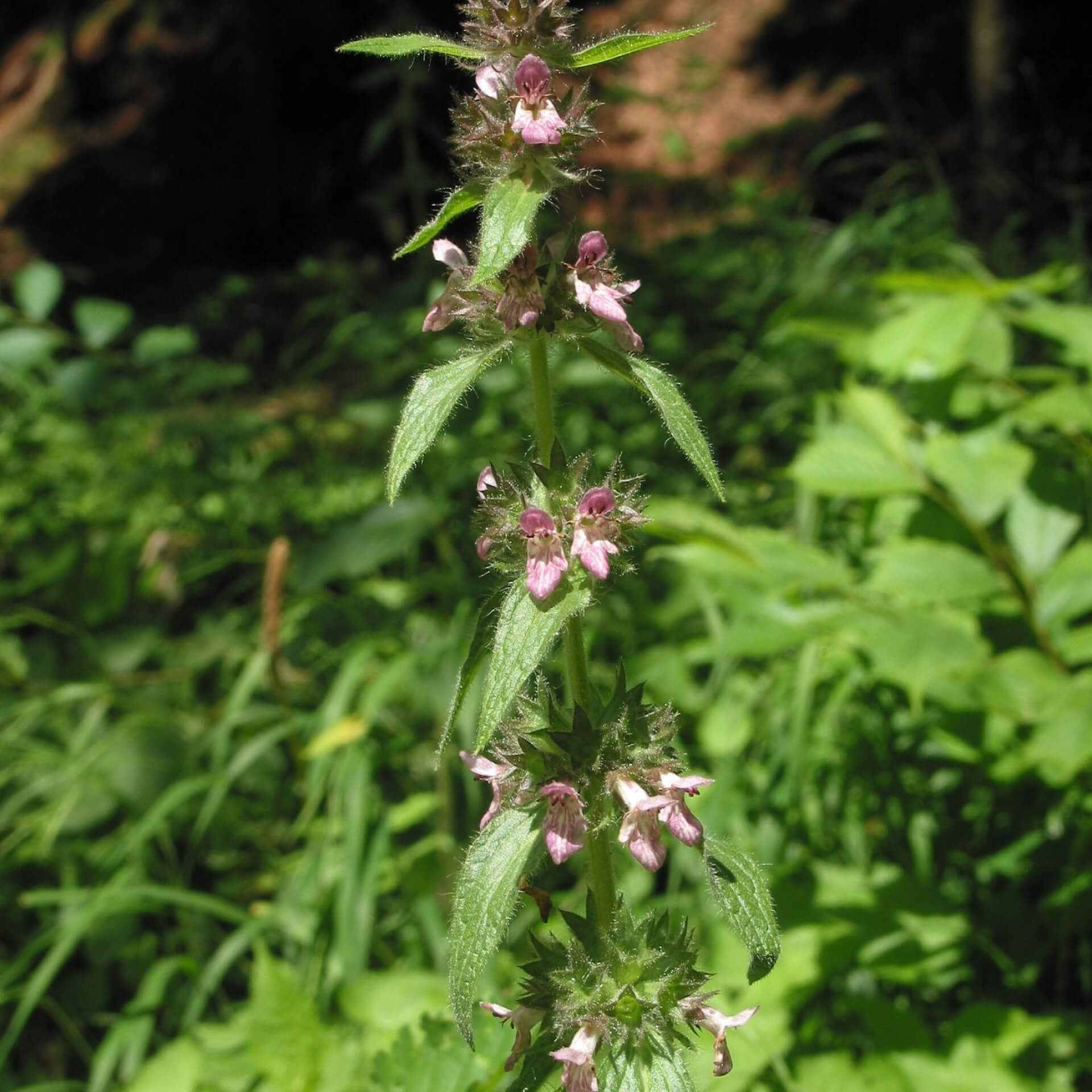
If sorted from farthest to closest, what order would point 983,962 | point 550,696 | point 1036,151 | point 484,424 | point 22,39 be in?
point 22,39 < point 1036,151 < point 484,424 < point 983,962 < point 550,696

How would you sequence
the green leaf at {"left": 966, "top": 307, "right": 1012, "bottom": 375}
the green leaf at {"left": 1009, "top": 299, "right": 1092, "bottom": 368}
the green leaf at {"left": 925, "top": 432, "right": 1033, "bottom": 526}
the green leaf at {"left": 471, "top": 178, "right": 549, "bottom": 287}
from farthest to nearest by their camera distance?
the green leaf at {"left": 966, "top": 307, "right": 1012, "bottom": 375} < the green leaf at {"left": 1009, "top": 299, "right": 1092, "bottom": 368} < the green leaf at {"left": 925, "top": 432, "right": 1033, "bottom": 526} < the green leaf at {"left": 471, "top": 178, "right": 549, "bottom": 287}

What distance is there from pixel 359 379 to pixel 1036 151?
418cm

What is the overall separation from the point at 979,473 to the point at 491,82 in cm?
135

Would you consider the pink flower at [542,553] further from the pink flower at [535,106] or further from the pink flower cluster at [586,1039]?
the pink flower cluster at [586,1039]

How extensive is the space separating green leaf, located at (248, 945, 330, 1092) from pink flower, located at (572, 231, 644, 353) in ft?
4.16

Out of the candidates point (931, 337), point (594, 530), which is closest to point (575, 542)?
point (594, 530)

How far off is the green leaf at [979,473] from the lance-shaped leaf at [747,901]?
1.09 meters

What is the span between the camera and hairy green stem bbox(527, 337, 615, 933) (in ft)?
3.83

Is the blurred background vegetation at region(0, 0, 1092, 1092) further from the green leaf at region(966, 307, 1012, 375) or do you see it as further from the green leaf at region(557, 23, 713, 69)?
the green leaf at region(557, 23, 713, 69)

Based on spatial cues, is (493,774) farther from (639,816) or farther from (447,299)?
(447,299)

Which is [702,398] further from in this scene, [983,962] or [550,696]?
[550,696]

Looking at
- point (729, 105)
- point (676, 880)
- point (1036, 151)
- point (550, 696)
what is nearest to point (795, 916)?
point (676, 880)

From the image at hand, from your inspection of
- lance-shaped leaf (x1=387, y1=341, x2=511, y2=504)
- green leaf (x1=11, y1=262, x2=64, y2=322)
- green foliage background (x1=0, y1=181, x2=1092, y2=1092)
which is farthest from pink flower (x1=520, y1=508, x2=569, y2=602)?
green leaf (x1=11, y1=262, x2=64, y2=322)

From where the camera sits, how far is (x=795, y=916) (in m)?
1.95
